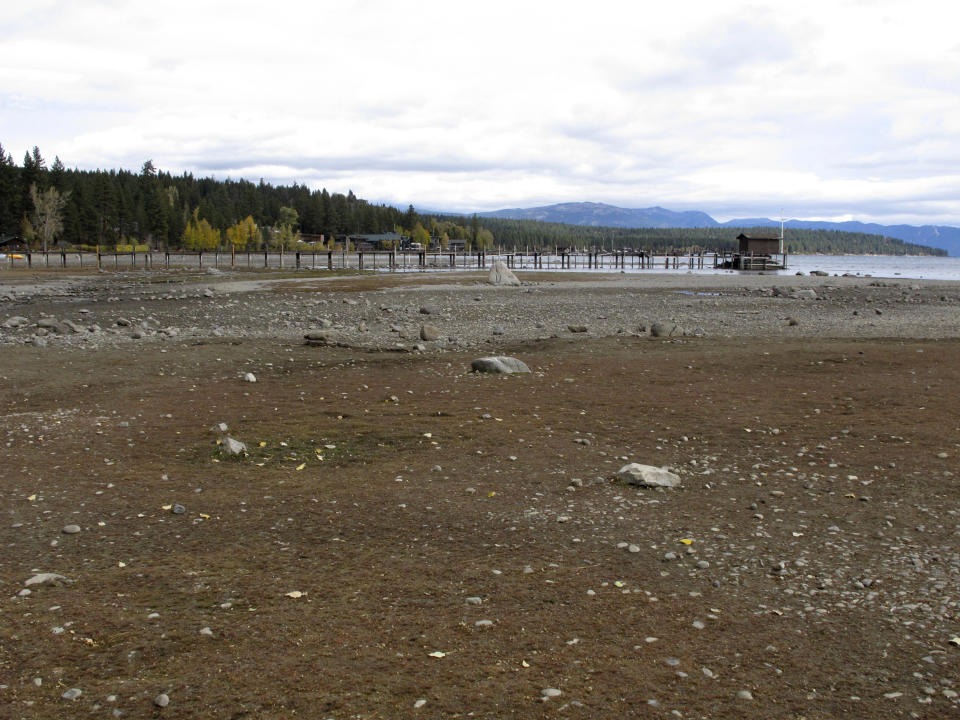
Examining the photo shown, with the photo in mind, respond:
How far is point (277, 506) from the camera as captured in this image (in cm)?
743

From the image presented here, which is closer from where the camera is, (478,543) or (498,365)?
(478,543)

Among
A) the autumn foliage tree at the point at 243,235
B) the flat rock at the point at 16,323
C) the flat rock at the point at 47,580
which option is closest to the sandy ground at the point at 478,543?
the flat rock at the point at 47,580

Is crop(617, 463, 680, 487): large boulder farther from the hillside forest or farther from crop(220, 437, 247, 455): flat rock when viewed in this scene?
the hillside forest

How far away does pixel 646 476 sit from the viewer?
8.03 metres

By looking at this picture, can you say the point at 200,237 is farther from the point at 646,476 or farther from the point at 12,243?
the point at 646,476

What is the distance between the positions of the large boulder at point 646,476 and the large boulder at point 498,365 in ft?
21.1

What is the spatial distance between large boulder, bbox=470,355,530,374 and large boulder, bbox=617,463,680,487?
642cm

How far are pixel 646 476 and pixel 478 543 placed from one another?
7.53 feet

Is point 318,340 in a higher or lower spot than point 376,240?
lower

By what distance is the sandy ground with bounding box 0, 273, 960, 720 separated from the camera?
4.38 meters

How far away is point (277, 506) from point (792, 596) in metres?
4.59

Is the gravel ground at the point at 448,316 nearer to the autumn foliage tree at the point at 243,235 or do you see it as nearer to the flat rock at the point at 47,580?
the flat rock at the point at 47,580

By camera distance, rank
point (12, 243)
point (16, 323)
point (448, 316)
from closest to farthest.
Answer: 1. point (16, 323)
2. point (448, 316)
3. point (12, 243)

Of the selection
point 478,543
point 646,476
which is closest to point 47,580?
point 478,543
